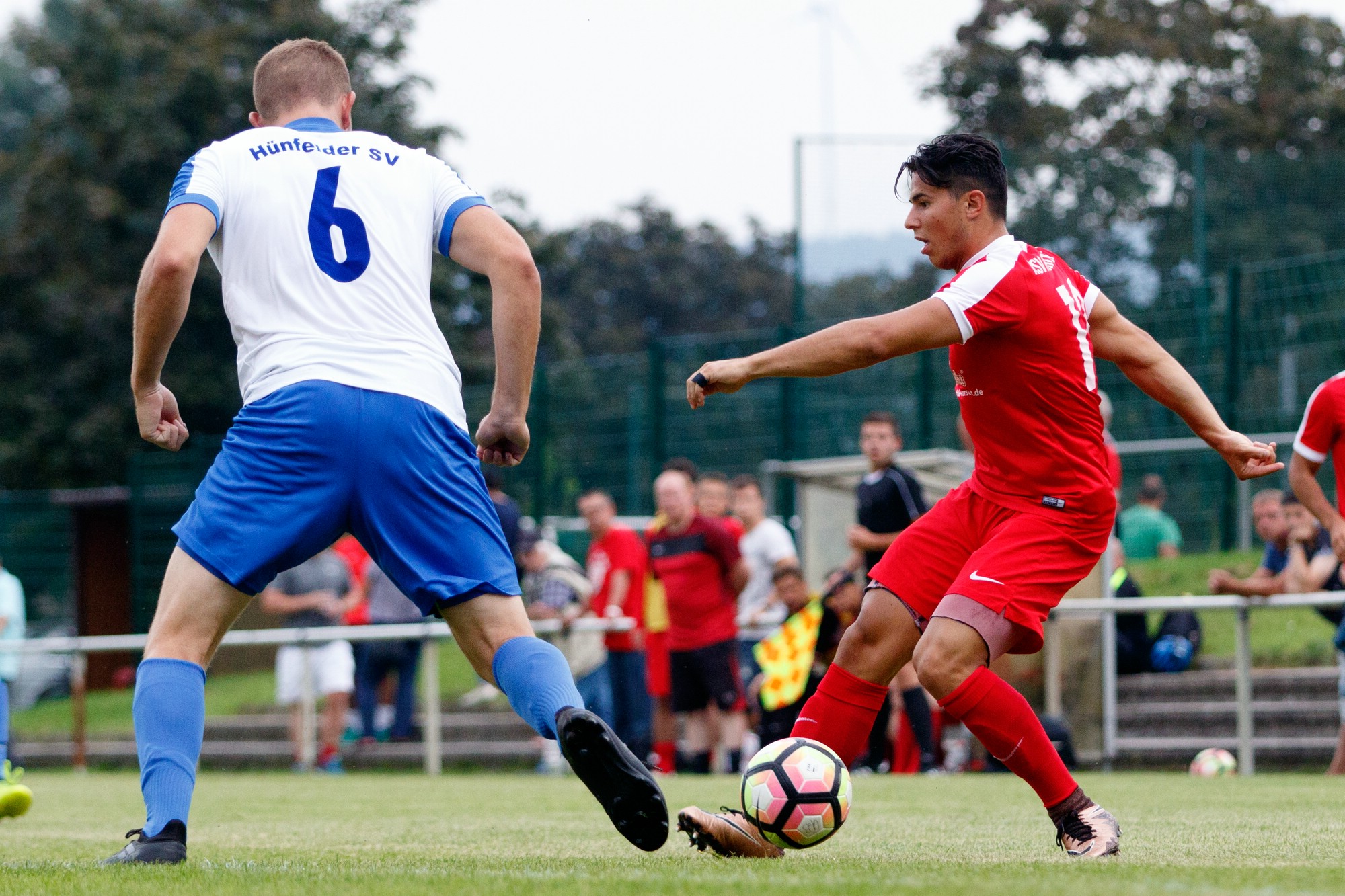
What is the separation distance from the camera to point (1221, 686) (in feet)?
40.8

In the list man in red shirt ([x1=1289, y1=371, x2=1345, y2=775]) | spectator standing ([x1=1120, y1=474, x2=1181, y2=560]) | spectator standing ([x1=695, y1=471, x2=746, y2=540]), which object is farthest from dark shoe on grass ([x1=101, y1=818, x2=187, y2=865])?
spectator standing ([x1=1120, y1=474, x2=1181, y2=560])

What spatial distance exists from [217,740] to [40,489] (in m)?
14.3

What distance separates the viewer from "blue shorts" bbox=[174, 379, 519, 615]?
172 inches

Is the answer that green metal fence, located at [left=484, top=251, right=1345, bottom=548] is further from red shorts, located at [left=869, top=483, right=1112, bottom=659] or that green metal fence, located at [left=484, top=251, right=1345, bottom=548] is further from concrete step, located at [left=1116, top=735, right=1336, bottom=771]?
red shorts, located at [left=869, top=483, right=1112, bottom=659]

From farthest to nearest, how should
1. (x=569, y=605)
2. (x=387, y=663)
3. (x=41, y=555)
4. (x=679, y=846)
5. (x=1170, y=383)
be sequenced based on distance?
A: (x=41, y=555)
(x=387, y=663)
(x=569, y=605)
(x=679, y=846)
(x=1170, y=383)

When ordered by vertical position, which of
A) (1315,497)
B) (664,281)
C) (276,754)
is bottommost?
(276,754)

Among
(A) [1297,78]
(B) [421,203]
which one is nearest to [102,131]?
(A) [1297,78]

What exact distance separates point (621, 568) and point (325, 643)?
9.47 feet

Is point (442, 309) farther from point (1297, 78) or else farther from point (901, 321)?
point (901, 321)

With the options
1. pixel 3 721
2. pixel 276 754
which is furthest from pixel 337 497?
pixel 276 754

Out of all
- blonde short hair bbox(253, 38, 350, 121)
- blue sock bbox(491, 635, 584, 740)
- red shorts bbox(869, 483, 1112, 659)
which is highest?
blonde short hair bbox(253, 38, 350, 121)

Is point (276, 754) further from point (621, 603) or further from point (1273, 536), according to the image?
point (1273, 536)

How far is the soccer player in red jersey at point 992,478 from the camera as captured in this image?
15.6ft

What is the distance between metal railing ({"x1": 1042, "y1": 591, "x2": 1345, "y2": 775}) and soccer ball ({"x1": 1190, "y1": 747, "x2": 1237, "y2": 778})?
3.5 inches
